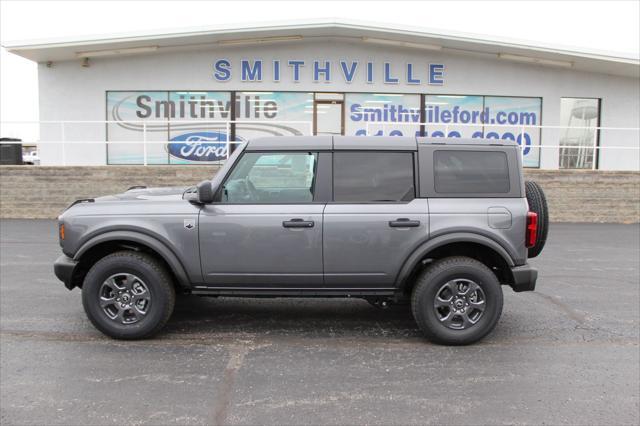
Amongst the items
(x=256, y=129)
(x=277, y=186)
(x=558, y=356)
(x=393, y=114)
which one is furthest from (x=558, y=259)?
(x=256, y=129)

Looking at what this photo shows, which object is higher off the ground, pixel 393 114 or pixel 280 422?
pixel 393 114

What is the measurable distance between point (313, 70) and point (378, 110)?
2553 mm

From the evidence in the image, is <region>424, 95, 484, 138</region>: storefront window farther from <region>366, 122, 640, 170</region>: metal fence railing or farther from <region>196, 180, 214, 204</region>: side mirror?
<region>196, 180, 214, 204</region>: side mirror

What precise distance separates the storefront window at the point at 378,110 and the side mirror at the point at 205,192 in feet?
45.8

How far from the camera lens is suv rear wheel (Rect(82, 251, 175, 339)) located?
4711 mm

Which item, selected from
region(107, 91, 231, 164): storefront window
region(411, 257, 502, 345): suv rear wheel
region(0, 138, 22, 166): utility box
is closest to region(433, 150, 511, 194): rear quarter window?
region(411, 257, 502, 345): suv rear wheel

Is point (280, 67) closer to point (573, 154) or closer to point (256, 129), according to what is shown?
point (256, 129)

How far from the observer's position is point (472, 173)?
15.8 feet

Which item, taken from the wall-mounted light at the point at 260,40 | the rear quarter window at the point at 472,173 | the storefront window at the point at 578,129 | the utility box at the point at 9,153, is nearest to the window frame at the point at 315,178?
the rear quarter window at the point at 472,173

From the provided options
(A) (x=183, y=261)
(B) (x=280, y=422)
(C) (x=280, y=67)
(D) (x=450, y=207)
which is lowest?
(B) (x=280, y=422)

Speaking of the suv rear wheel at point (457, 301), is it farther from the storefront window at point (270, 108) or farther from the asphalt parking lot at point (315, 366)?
the storefront window at point (270, 108)

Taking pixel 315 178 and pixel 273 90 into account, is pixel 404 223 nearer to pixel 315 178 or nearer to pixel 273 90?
pixel 315 178

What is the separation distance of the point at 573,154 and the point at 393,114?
6.80 metres

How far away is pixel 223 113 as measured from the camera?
59.5 ft
